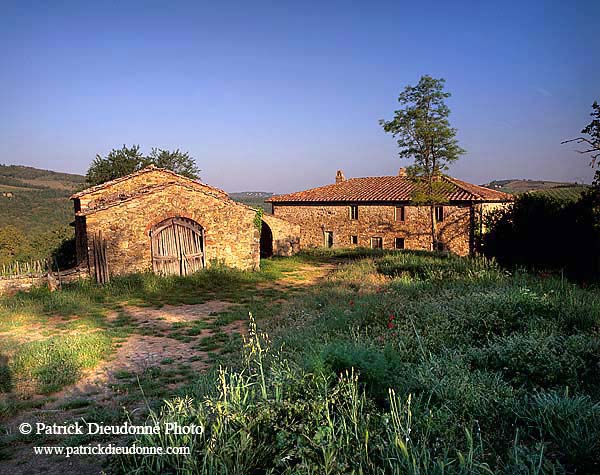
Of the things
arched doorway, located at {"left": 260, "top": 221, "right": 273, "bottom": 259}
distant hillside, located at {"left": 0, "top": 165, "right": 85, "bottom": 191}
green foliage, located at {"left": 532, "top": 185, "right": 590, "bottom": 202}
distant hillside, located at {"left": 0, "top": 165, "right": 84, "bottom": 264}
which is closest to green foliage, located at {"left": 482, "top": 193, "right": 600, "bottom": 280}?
green foliage, located at {"left": 532, "top": 185, "right": 590, "bottom": 202}

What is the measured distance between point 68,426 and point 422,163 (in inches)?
800

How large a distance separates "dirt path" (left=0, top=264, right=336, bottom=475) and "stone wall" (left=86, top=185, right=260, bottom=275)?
3789 millimetres

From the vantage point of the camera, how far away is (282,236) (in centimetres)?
2497

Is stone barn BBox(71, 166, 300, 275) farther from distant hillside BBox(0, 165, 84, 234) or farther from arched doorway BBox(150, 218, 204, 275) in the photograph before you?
distant hillside BBox(0, 165, 84, 234)

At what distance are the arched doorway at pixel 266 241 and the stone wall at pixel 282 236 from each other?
272 millimetres

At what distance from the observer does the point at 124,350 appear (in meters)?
7.74

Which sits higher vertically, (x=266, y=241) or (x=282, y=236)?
(x=282, y=236)

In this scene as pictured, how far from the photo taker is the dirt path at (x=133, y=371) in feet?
13.0

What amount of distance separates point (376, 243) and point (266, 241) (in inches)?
307

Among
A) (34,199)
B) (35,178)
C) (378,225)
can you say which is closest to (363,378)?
(378,225)

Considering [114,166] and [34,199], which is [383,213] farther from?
[34,199]

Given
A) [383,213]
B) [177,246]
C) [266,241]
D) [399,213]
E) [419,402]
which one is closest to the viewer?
[419,402]

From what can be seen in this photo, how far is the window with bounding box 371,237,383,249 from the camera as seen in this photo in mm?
27297

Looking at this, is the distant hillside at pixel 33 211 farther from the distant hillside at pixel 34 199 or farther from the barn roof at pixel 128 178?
the barn roof at pixel 128 178
